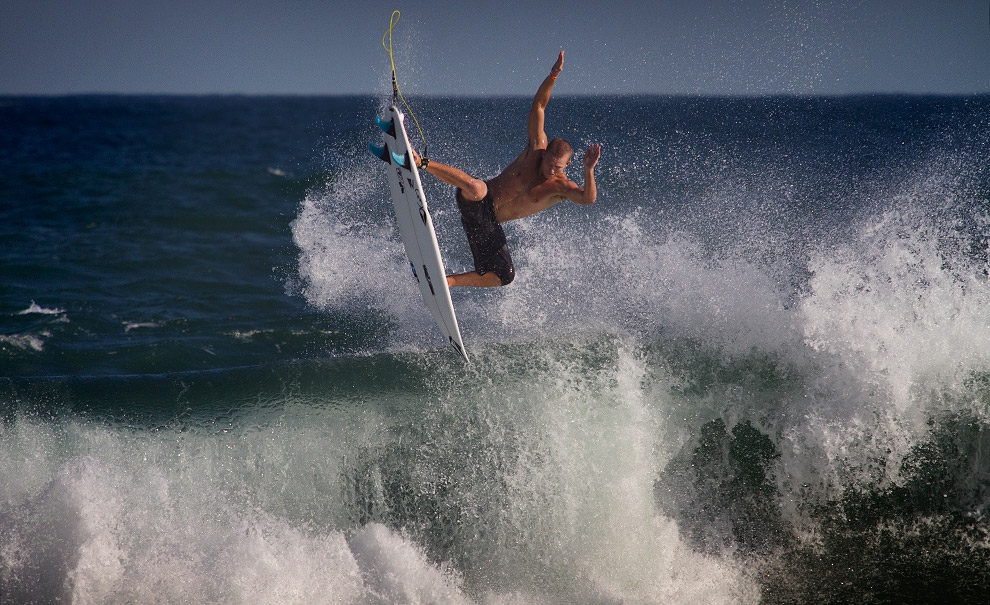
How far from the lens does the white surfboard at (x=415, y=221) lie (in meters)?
4.04

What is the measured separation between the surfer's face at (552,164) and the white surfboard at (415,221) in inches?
33.9

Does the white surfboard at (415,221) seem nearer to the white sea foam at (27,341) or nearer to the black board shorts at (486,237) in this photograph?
the black board shorts at (486,237)

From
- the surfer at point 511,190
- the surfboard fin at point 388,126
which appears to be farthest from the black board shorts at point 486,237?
the surfboard fin at point 388,126

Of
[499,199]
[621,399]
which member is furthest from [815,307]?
[499,199]

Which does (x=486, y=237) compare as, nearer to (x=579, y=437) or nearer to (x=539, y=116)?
(x=539, y=116)

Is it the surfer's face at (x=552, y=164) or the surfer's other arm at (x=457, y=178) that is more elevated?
the surfer's face at (x=552, y=164)

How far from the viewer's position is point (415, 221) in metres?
4.46

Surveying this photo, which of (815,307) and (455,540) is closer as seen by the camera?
(455,540)

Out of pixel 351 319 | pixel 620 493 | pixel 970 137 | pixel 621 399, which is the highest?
pixel 970 137

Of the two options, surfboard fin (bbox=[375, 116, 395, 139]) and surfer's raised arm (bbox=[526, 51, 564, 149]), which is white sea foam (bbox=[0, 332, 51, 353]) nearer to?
surfboard fin (bbox=[375, 116, 395, 139])

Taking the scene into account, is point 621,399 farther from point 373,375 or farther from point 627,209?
point 627,209

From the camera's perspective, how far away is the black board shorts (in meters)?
4.68

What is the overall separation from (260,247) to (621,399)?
7.96 metres

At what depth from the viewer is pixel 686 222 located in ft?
22.4
